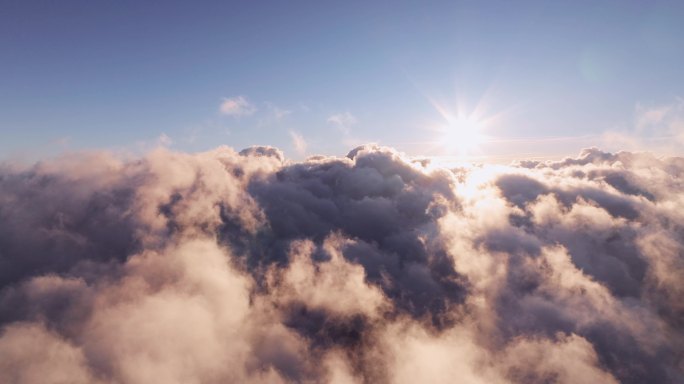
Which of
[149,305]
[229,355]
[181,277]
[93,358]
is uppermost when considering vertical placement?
[181,277]

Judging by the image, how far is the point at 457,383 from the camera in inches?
6353

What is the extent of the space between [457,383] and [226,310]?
391 feet

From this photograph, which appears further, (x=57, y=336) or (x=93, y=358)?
(x=57, y=336)

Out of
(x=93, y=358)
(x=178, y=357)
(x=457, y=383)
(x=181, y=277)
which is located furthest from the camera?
(x=181, y=277)

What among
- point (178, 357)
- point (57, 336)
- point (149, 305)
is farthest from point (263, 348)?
point (57, 336)

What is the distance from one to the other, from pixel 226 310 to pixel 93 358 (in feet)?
231

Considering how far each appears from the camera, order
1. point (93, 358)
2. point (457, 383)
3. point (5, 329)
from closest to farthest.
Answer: point (93, 358)
point (5, 329)
point (457, 383)

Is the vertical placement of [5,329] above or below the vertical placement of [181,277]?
below

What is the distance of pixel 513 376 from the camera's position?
167500 mm

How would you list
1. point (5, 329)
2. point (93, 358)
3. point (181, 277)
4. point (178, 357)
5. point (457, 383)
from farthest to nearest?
point (181, 277) < point (457, 383) < point (5, 329) < point (178, 357) < point (93, 358)

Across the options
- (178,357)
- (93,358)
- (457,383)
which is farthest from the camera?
(457,383)

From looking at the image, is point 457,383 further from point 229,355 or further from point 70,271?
point 70,271

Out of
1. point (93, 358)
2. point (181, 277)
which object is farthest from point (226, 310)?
point (93, 358)

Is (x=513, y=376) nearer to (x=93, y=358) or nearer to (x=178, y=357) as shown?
(x=178, y=357)
